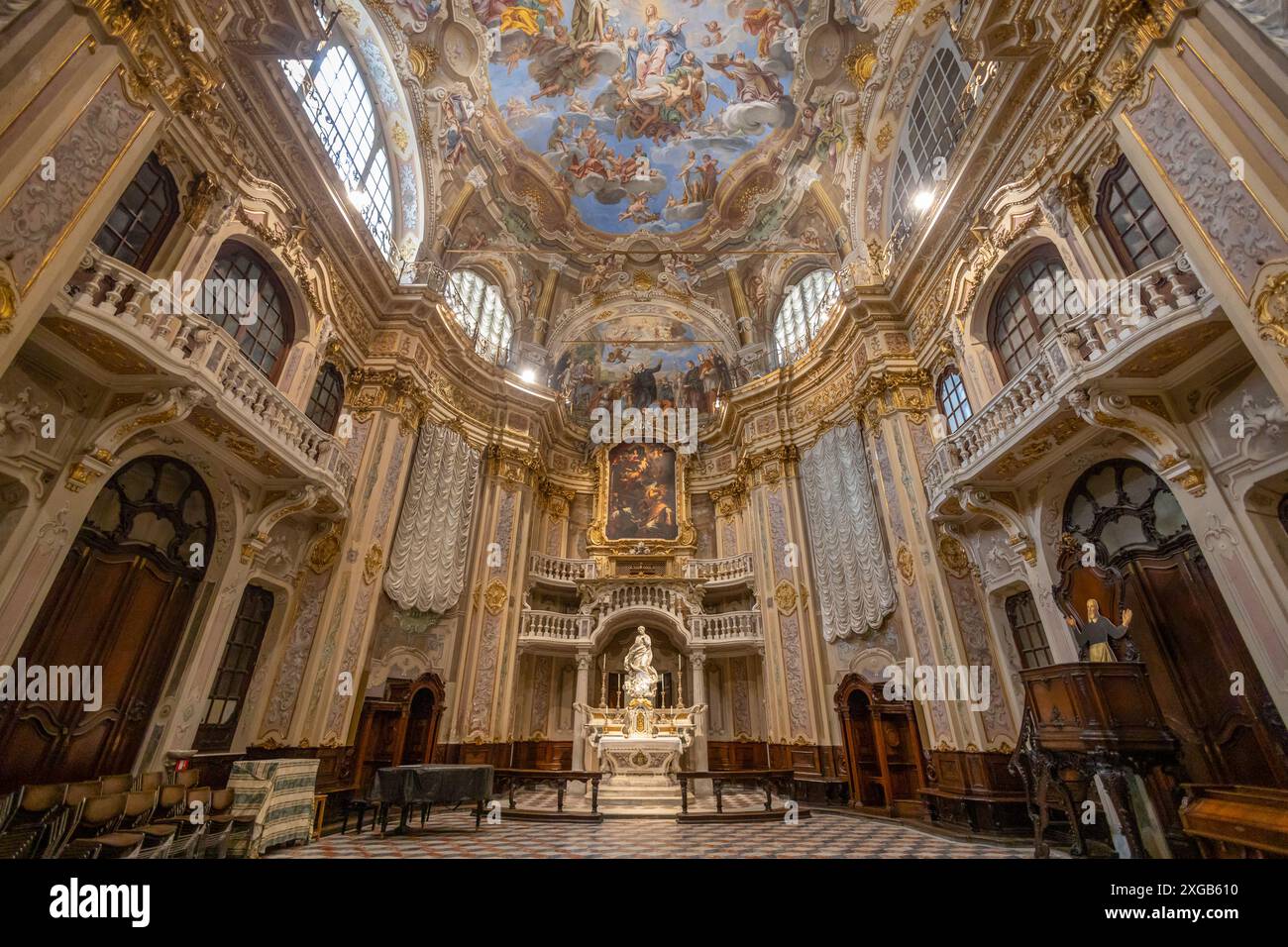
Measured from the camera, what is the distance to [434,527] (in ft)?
43.5

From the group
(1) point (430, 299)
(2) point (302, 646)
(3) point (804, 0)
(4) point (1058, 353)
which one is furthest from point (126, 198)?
(3) point (804, 0)

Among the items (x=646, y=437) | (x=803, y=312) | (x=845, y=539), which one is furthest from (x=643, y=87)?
(x=845, y=539)

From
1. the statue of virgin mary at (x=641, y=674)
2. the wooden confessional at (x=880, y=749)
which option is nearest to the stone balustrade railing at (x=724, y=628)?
the statue of virgin mary at (x=641, y=674)

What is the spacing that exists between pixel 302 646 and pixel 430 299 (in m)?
8.21

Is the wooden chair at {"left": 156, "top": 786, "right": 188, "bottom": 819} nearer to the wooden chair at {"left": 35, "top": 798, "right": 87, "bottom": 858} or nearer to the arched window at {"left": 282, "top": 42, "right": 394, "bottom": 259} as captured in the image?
the wooden chair at {"left": 35, "top": 798, "right": 87, "bottom": 858}

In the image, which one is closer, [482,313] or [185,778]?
[185,778]

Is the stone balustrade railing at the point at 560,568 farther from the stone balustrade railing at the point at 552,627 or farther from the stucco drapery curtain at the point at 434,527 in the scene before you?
the stucco drapery curtain at the point at 434,527

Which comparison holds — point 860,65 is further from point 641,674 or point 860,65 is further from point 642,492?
point 641,674

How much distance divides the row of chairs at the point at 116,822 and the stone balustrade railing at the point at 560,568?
10.3 m

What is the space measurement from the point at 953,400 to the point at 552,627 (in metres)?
11.7

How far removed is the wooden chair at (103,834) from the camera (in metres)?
4.82

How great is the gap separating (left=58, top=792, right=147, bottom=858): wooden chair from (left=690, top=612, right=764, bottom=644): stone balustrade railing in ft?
39.8

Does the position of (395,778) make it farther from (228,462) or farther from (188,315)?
(188,315)

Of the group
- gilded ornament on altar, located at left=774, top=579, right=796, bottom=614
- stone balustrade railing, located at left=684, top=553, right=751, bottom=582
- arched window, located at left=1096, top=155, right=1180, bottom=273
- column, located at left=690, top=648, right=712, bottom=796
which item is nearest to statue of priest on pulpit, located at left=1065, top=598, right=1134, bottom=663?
arched window, located at left=1096, top=155, right=1180, bottom=273
